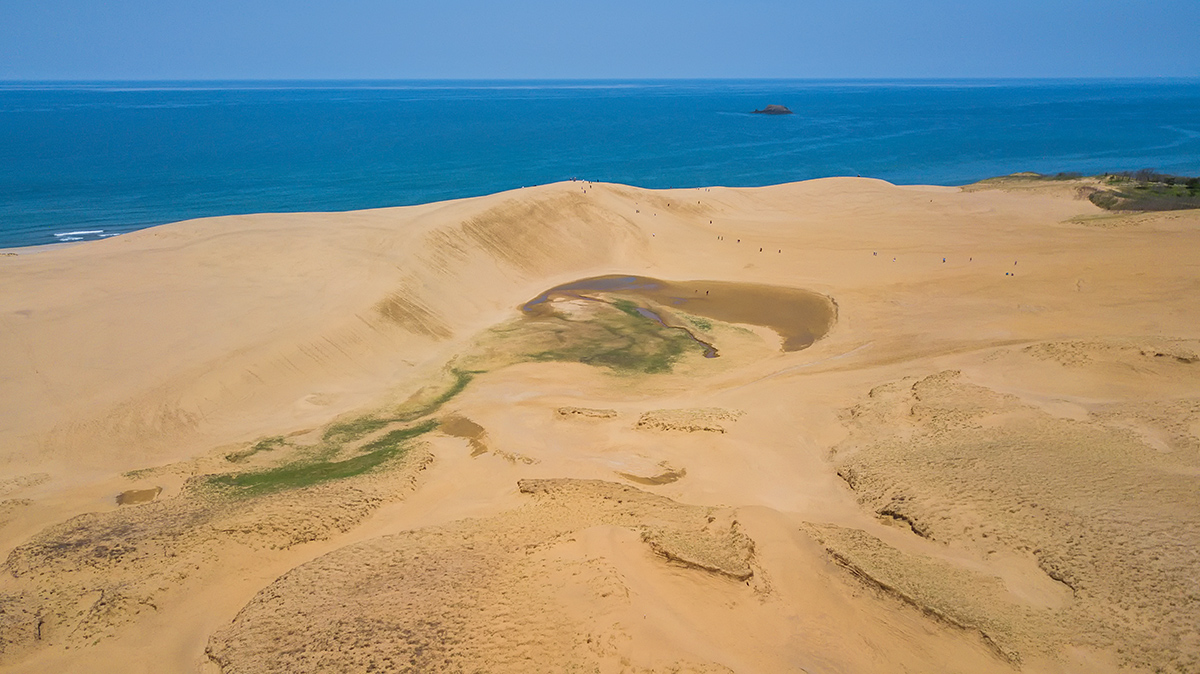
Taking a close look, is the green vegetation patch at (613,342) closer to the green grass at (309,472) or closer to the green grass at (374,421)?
the green grass at (374,421)

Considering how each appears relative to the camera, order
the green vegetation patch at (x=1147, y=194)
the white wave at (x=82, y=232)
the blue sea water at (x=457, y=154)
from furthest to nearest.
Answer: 1. the blue sea water at (x=457, y=154)
2. the white wave at (x=82, y=232)
3. the green vegetation patch at (x=1147, y=194)

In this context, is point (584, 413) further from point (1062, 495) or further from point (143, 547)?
point (1062, 495)

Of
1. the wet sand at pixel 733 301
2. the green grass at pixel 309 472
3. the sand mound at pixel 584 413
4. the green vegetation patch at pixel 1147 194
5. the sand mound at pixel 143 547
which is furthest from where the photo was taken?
the green vegetation patch at pixel 1147 194

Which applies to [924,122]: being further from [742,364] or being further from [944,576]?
[944,576]

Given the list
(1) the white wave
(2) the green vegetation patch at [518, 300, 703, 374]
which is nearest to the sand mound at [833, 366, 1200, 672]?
(2) the green vegetation patch at [518, 300, 703, 374]

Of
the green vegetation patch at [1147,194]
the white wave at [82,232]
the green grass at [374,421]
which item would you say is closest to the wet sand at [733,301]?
the green grass at [374,421]

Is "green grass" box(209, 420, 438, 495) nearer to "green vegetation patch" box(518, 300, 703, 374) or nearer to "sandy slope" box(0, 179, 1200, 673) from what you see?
"sandy slope" box(0, 179, 1200, 673)
